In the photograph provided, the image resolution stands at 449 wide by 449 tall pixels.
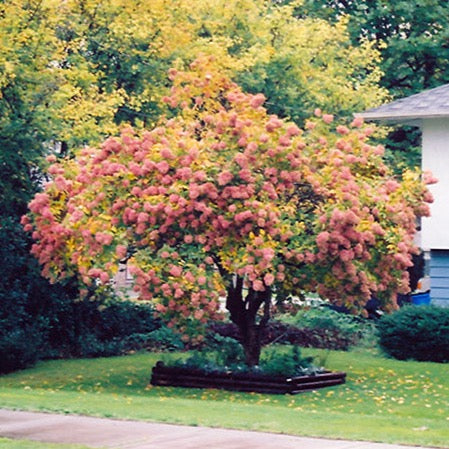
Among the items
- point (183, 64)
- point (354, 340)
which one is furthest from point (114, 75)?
point (354, 340)

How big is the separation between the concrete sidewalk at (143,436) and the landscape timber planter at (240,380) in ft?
18.9

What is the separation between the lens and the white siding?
2664 centimetres

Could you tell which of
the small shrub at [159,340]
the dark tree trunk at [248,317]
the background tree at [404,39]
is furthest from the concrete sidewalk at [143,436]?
the background tree at [404,39]

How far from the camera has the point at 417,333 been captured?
25.0 metres

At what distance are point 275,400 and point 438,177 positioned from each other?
9896 mm

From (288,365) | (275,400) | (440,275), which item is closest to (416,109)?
(440,275)

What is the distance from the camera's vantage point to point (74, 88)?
981 inches

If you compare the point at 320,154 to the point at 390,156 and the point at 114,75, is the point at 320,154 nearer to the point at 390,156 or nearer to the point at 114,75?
the point at 114,75

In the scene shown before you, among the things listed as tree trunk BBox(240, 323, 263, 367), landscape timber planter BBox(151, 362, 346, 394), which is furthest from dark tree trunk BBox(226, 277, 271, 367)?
landscape timber planter BBox(151, 362, 346, 394)

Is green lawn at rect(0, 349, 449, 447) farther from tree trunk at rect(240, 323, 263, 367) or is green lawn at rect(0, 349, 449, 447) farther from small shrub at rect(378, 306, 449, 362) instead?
tree trunk at rect(240, 323, 263, 367)

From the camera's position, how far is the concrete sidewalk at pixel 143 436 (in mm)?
11984

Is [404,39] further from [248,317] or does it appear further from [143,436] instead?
[143,436]

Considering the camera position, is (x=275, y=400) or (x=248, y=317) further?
(x=248, y=317)

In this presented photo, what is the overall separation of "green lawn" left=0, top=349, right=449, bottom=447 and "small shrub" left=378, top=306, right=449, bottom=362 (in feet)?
1.65
